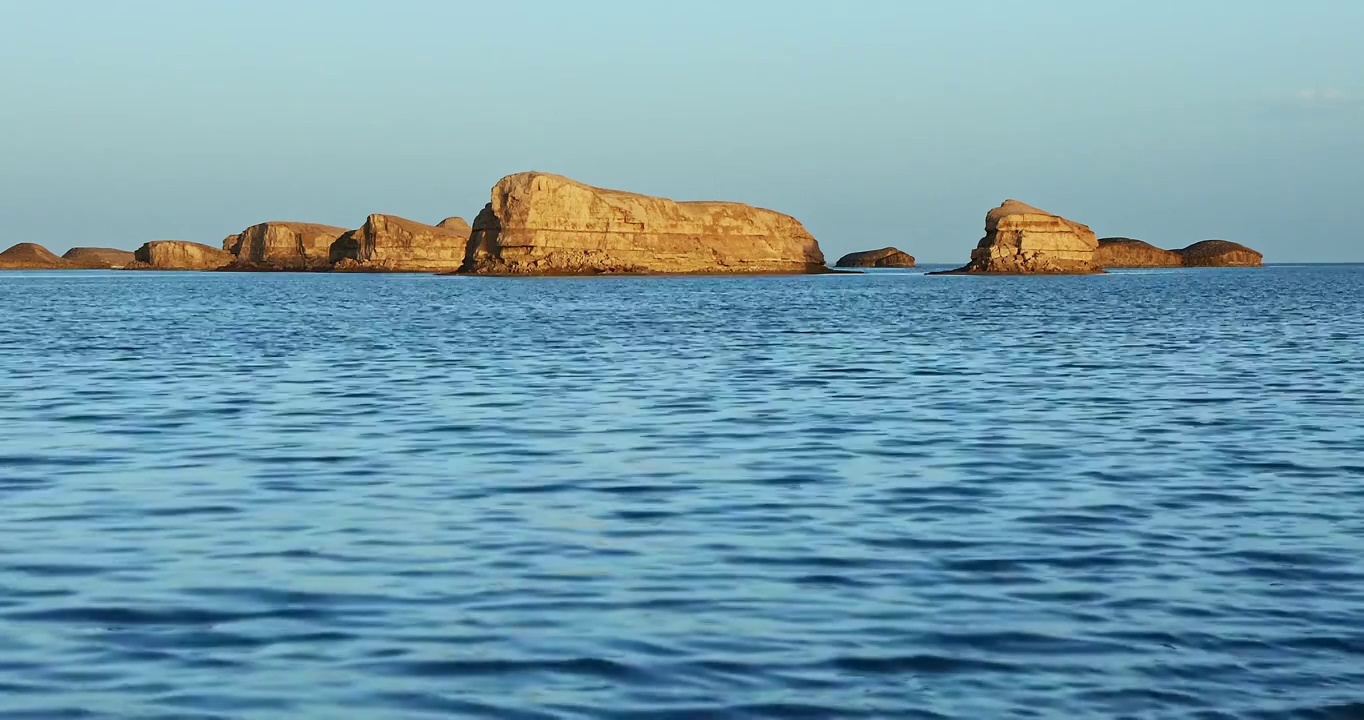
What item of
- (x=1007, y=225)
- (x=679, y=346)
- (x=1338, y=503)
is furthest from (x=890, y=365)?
(x=1007, y=225)

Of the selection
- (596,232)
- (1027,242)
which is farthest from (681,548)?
(1027,242)

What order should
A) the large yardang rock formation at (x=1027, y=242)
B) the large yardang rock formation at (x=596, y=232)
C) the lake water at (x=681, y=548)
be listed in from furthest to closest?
the large yardang rock formation at (x=1027, y=242) → the large yardang rock formation at (x=596, y=232) → the lake water at (x=681, y=548)

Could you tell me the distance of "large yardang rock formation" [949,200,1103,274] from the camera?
591ft

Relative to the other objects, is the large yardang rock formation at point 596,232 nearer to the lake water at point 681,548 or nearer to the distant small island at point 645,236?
the distant small island at point 645,236

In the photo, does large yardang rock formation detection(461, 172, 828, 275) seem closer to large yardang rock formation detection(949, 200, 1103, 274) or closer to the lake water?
large yardang rock formation detection(949, 200, 1103, 274)

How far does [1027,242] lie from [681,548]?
172372 millimetres

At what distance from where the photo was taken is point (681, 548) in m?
12.7

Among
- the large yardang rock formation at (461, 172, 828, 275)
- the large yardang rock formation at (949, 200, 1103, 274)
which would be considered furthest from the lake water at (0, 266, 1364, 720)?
the large yardang rock formation at (949, 200, 1103, 274)

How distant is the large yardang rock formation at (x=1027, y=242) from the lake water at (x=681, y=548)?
152868 mm

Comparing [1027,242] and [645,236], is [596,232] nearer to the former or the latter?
[645,236]

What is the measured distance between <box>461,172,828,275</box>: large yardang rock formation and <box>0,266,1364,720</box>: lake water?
13991 centimetres

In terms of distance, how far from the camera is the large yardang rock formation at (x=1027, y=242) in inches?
7092

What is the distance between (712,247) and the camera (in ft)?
631

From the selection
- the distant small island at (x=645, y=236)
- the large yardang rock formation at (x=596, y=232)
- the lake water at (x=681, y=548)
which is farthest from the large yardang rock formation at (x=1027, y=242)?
the lake water at (x=681, y=548)
